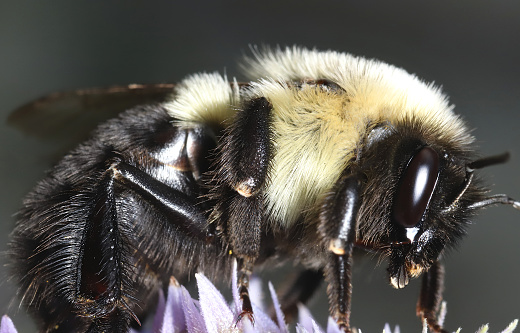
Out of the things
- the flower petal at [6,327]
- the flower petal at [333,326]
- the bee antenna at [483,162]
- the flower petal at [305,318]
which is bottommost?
the flower petal at [6,327]

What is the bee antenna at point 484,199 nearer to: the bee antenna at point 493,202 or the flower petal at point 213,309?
the bee antenna at point 493,202

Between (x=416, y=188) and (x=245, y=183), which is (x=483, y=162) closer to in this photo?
(x=416, y=188)

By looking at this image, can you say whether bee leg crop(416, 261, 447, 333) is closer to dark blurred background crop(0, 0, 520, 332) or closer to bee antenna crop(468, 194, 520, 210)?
bee antenna crop(468, 194, 520, 210)

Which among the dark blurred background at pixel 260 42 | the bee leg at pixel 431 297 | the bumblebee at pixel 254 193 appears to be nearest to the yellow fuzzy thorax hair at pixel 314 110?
the bumblebee at pixel 254 193

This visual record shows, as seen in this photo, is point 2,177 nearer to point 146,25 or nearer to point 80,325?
point 146,25

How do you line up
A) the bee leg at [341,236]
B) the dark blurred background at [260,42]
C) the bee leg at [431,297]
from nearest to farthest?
the bee leg at [341,236]
the bee leg at [431,297]
the dark blurred background at [260,42]

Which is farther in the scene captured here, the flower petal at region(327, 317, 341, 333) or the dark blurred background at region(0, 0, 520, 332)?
the dark blurred background at region(0, 0, 520, 332)

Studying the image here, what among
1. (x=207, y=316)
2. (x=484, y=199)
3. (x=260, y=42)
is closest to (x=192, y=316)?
(x=207, y=316)

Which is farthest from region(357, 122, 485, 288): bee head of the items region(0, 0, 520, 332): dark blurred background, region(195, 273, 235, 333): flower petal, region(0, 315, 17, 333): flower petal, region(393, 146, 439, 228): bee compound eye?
region(0, 0, 520, 332): dark blurred background
